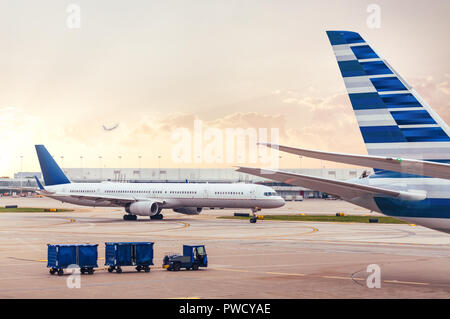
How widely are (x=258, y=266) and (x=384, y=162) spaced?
13655 mm

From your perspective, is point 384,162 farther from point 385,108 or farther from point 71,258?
point 71,258

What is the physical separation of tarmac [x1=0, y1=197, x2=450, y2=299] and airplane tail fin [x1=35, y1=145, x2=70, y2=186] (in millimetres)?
28221

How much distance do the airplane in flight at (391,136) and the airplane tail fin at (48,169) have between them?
6613 cm

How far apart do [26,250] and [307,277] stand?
2107cm

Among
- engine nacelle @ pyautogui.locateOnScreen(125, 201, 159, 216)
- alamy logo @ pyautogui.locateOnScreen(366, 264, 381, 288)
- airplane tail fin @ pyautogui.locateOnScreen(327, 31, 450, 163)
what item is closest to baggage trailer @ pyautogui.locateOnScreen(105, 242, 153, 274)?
alamy logo @ pyautogui.locateOnScreen(366, 264, 381, 288)

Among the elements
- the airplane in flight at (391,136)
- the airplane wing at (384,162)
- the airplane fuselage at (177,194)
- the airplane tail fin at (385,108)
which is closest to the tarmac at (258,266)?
the airplane in flight at (391,136)

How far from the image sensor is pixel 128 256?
31797 mm

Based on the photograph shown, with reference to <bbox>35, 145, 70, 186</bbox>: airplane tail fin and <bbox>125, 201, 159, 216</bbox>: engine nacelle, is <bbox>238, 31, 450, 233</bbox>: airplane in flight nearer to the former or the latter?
<bbox>125, 201, 159, 216</bbox>: engine nacelle

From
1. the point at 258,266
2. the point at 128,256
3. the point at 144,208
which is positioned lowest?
the point at 258,266

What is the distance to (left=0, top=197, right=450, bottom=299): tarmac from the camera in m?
25.0

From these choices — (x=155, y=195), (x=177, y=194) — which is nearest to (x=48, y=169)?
(x=155, y=195)

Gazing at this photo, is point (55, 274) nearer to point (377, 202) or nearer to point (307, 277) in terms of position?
point (307, 277)

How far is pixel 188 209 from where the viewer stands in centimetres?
8406
